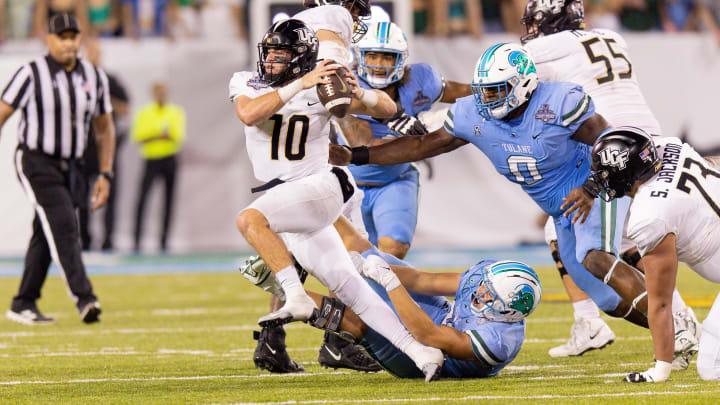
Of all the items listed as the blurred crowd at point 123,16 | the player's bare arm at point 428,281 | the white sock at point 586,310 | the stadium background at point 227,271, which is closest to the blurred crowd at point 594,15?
the stadium background at point 227,271

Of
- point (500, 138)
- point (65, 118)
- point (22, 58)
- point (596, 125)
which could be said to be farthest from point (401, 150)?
point (22, 58)

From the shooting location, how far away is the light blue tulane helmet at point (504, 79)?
16.6ft

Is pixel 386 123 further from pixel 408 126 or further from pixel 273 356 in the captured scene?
pixel 273 356

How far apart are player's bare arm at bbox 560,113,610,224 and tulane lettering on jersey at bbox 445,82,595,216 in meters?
0.03

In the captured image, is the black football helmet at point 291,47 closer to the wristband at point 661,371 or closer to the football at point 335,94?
the football at point 335,94

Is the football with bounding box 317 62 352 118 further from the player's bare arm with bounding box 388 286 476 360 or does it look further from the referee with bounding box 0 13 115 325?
the referee with bounding box 0 13 115 325

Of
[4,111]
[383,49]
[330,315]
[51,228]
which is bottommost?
[51,228]

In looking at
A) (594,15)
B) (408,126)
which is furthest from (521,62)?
(594,15)

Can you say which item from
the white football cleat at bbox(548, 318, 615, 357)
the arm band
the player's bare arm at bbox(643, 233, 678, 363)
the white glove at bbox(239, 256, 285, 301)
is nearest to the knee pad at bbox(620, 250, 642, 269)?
the white football cleat at bbox(548, 318, 615, 357)

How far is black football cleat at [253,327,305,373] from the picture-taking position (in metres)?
5.14

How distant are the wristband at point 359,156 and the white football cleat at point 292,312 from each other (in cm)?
104

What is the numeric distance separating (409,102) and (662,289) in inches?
97.0

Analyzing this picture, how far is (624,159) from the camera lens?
4.42 metres

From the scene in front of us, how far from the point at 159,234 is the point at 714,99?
6508 millimetres
